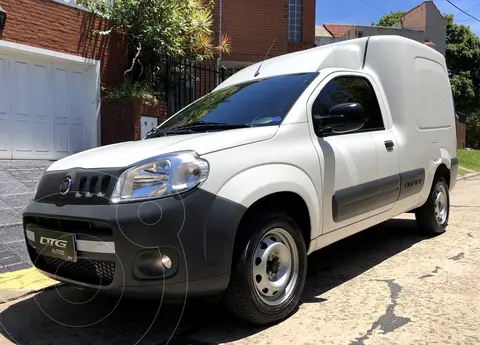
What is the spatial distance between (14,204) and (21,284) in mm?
1985

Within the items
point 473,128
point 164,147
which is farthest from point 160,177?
point 473,128

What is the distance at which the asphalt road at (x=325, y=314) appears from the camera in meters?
3.22

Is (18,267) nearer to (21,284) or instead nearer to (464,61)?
(21,284)

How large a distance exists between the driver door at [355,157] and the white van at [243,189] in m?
0.01

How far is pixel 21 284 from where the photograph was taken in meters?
4.29

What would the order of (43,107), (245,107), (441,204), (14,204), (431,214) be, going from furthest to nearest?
1. (43,107)
2. (441,204)
3. (14,204)
4. (431,214)
5. (245,107)

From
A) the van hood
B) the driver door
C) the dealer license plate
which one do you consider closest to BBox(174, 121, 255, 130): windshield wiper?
the van hood

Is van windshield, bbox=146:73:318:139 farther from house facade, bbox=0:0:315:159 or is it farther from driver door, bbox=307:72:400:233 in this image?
house facade, bbox=0:0:315:159

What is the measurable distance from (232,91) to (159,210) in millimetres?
2019

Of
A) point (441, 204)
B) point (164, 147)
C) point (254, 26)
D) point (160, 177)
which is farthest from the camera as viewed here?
point (254, 26)

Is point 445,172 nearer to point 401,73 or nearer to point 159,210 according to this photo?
point 401,73

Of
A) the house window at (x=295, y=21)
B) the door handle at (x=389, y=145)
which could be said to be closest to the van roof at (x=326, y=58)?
the door handle at (x=389, y=145)

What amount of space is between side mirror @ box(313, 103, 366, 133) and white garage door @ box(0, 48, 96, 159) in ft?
19.9

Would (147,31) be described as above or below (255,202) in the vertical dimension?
above
